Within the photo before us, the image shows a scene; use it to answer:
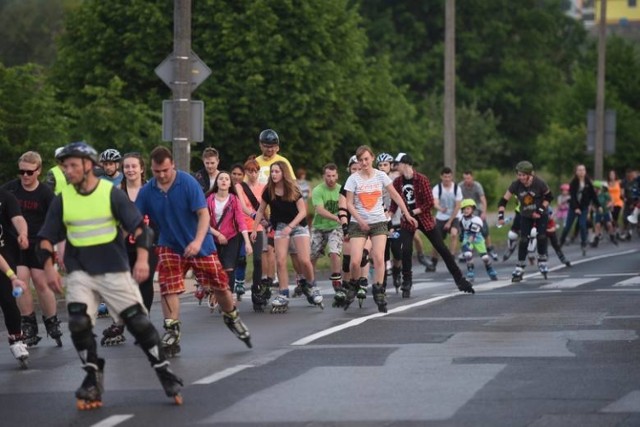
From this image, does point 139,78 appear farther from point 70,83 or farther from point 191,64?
point 191,64

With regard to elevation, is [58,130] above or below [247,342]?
above

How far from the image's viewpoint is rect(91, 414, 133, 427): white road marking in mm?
10008

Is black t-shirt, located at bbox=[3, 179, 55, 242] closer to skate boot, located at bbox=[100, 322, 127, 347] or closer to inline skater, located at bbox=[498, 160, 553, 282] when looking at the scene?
skate boot, located at bbox=[100, 322, 127, 347]

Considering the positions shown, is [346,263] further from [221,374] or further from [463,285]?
[221,374]

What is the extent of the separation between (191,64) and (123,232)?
11.9 m

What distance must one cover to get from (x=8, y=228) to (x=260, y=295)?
5.22 metres

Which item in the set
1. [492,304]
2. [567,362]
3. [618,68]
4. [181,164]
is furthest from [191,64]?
[618,68]

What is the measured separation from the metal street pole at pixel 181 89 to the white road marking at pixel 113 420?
487 inches

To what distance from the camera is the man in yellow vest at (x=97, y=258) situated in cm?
1091

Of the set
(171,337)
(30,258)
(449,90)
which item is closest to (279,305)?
(30,258)

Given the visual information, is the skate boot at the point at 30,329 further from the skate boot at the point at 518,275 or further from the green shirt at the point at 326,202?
the skate boot at the point at 518,275

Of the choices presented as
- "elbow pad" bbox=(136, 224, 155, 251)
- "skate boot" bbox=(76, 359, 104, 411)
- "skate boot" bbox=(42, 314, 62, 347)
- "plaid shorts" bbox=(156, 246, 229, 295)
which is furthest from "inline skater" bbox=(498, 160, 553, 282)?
"skate boot" bbox=(76, 359, 104, 411)

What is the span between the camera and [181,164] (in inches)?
893

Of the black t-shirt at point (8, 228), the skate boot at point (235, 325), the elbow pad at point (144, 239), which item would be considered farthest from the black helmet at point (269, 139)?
the elbow pad at point (144, 239)
